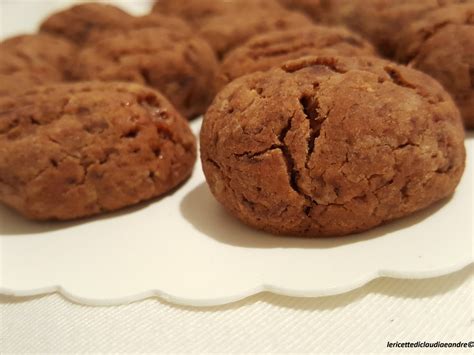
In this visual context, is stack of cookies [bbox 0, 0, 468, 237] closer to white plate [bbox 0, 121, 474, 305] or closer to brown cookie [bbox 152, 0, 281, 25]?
white plate [bbox 0, 121, 474, 305]

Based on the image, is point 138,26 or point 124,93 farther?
point 138,26

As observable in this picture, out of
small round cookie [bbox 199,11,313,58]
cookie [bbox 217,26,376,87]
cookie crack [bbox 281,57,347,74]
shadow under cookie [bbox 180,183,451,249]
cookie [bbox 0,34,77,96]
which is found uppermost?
cookie crack [bbox 281,57,347,74]

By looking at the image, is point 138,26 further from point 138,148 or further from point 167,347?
point 167,347

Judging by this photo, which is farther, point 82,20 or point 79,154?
point 82,20

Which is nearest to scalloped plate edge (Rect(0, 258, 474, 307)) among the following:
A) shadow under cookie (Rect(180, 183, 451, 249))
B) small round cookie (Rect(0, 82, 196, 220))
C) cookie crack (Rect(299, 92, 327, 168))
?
shadow under cookie (Rect(180, 183, 451, 249))

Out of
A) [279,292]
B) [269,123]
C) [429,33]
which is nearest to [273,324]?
[279,292]

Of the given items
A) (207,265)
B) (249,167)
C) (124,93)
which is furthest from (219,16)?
(207,265)

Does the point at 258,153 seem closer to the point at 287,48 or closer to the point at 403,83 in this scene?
the point at 403,83
